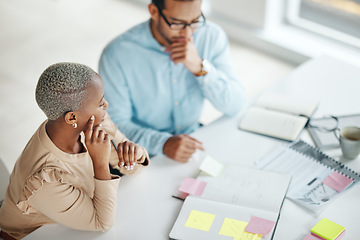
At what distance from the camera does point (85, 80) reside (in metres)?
1.31

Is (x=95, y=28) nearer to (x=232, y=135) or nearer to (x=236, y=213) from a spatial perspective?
(x=232, y=135)

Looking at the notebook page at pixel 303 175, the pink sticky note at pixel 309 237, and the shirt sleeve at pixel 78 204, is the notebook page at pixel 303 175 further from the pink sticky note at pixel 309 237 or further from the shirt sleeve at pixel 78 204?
the shirt sleeve at pixel 78 204

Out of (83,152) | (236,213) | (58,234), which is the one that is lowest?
(58,234)

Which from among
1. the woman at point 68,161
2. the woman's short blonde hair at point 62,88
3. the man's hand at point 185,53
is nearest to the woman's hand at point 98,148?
the woman at point 68,161

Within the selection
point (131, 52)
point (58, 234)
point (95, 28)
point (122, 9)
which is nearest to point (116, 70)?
point (131, 52)

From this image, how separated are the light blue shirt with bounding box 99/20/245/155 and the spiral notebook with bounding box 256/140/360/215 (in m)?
0.32

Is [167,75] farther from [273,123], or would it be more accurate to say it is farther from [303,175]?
[303,175]

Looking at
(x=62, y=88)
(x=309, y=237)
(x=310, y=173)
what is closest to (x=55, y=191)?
(x=62, y=88)

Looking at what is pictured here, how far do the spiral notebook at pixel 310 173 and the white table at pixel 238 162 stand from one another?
3 cm

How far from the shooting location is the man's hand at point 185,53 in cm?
183

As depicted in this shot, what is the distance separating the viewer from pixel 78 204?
1430 mm

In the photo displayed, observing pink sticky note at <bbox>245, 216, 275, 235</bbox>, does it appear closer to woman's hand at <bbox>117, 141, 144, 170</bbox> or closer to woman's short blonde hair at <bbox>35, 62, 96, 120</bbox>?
woman's hand at <bbox>117, 141, 144, 170</bbox>

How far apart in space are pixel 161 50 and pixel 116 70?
20cm

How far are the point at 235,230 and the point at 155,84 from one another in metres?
0.79
